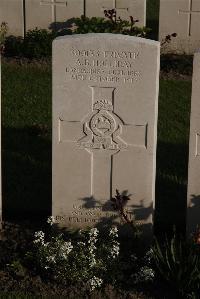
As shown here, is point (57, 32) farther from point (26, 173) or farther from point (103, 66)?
point (103, 66)

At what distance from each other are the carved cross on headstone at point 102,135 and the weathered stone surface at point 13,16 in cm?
651

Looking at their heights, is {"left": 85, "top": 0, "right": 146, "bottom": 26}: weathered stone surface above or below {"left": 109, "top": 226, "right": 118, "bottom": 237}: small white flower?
above

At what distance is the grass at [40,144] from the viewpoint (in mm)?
7463

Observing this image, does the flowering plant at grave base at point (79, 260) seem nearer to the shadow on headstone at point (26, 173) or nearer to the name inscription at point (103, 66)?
the shadow on headstone at point (26, 173)

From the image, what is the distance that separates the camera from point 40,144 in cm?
901

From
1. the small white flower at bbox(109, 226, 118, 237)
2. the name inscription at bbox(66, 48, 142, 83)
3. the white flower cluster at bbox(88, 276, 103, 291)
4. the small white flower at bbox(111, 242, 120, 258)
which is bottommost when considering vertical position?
the white flower cluster at bbox(88, 276, 103, 291)

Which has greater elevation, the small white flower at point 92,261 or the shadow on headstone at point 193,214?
the shadow on headstone at point 193,214

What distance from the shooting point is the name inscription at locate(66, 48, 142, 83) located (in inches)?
244

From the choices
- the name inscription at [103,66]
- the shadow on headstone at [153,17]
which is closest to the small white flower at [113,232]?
the name inscription at [103,66]

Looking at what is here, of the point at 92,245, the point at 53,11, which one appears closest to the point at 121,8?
the point at 53,11

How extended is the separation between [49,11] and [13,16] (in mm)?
614

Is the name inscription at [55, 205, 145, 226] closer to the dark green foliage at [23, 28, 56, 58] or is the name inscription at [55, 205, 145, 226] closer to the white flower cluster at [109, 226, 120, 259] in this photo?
the white flower cluster at [109, 226, 120, 259]

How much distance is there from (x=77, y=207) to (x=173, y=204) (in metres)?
1.22

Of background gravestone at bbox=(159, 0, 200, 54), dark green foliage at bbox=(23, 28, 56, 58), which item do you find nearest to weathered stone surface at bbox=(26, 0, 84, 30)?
dark green foliage at bbox=(23, 28, 56, 58)
